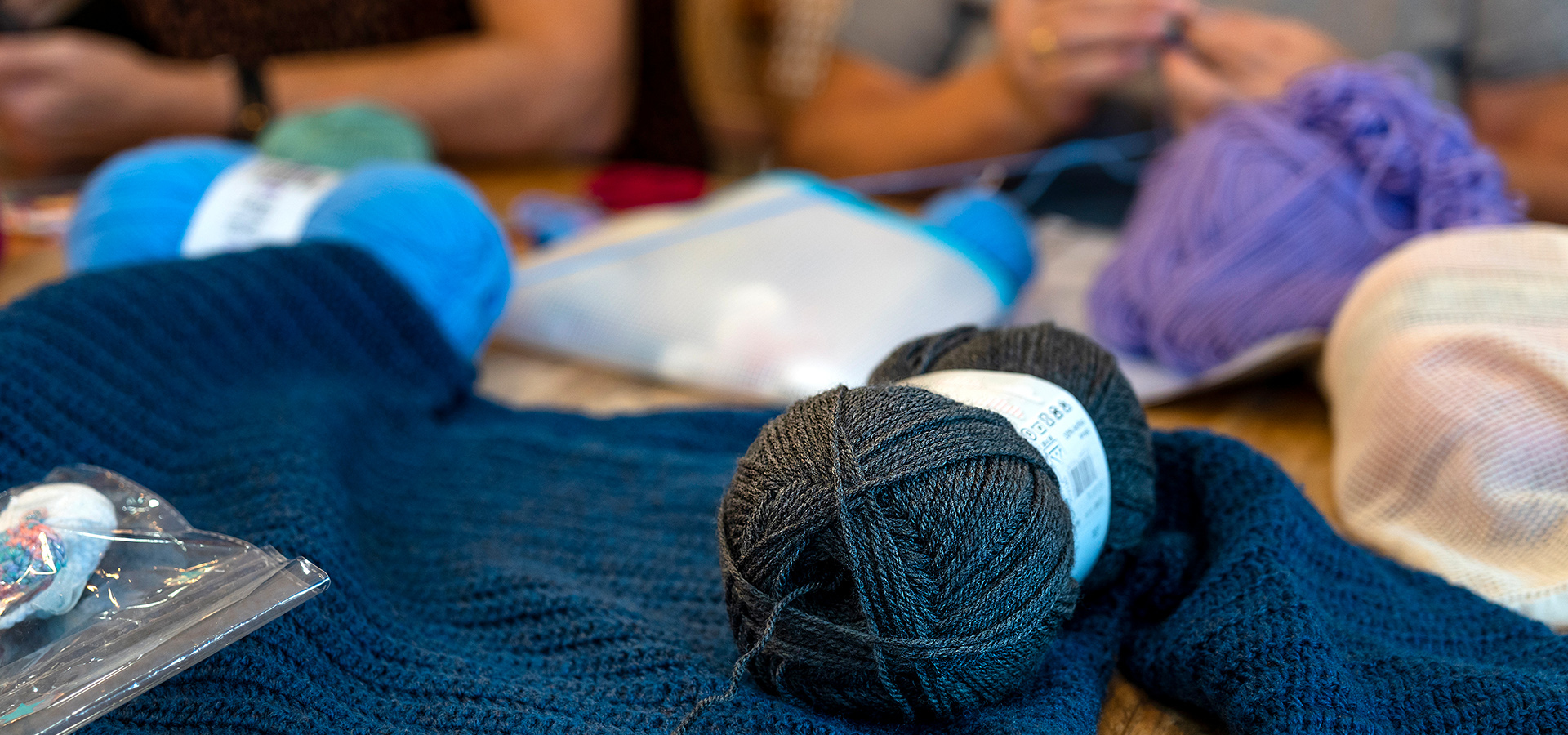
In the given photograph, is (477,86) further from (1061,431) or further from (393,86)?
(1061,431)

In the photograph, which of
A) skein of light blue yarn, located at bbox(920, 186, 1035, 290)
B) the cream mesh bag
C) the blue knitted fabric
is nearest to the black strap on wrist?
the blue knitted fabric

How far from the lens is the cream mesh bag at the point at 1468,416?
468mm

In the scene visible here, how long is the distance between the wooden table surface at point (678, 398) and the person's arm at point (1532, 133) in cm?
25

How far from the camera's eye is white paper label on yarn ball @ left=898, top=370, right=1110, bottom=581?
40 centimetres

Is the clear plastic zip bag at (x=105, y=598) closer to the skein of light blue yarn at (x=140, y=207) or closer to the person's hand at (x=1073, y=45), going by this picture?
the skein of light blue yarn at (x=140, y=207)

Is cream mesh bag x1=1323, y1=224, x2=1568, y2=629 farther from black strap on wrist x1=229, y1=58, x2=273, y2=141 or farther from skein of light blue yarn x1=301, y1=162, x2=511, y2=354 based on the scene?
black strap on wrist x1=229, y1=58, x2=273, y2=141

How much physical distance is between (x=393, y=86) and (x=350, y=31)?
0.10 metres

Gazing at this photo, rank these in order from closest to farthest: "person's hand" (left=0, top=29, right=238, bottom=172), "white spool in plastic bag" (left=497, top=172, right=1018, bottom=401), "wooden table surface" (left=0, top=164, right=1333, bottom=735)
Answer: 1. "wooden table surface" (left=0, top=164, right=1333, bottom=735)
2. "white spool in plastic bag" (left=497, top=172, right=1018, bottom=401)
3. "person's hand" (left=0, top=29, right=238, bottom=172)

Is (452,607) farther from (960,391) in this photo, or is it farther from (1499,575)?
(1499,575)

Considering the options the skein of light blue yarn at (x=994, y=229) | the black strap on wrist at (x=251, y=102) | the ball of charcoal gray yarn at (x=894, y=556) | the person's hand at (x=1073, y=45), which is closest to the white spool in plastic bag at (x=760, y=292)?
the skein of light blue yarn at (x=994, y=229)

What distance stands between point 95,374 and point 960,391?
451 mm

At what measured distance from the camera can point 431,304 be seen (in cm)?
72

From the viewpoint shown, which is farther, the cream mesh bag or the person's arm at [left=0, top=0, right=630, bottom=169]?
the person's arm at [left=0, top=0, right=630, bottom=169]

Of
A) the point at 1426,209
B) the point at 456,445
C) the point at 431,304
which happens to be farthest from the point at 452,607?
the point at 1426,209
